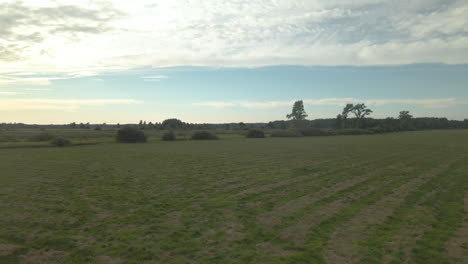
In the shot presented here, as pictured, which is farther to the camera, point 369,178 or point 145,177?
point 145,177

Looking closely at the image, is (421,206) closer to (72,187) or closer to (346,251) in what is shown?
(346,251)

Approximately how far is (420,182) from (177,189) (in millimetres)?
12030

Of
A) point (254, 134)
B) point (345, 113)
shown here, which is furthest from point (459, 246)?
point (345, 113)

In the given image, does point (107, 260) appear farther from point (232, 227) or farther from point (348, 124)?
point (348, 124)

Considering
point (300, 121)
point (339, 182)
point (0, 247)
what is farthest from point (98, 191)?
point (300, 121)

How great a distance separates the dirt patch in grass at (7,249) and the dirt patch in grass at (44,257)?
1.32 feet

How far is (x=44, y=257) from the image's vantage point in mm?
5707

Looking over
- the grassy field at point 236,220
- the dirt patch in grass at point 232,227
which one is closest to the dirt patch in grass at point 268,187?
the grassy field at point 236,220

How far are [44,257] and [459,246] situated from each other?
9.19 meters

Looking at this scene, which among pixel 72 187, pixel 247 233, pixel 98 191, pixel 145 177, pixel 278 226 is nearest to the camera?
pixel 247 233

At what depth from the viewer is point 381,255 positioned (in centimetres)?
580

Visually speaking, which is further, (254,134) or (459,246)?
(254,134)

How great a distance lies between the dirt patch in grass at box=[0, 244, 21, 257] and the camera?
5.85m

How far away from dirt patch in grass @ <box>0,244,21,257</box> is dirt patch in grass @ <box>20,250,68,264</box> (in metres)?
0.40
